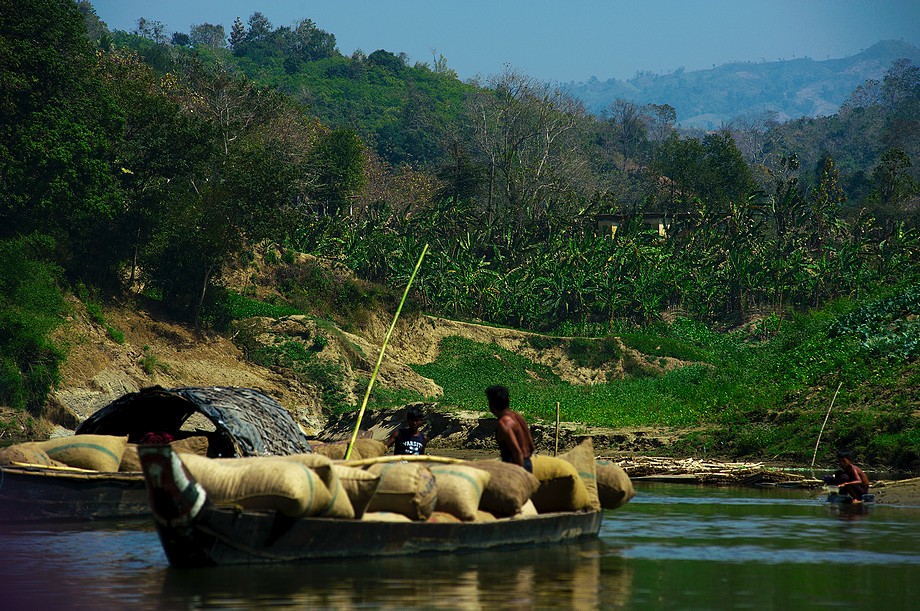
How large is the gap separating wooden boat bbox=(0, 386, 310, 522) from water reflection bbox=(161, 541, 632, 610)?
14.7 ft

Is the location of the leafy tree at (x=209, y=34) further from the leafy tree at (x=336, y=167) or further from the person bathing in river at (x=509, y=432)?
the person bathing in river at (x=509, y=432)

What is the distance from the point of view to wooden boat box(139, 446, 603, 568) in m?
10.9

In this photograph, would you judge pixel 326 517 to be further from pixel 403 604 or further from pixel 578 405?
pixel 578 405

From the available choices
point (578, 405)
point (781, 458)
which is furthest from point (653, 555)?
point (578, 405)

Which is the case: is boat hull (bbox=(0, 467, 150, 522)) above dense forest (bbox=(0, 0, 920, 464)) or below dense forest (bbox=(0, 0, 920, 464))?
below

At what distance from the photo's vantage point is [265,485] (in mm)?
11078

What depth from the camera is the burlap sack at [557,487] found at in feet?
45.3

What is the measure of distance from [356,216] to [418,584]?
179 ft

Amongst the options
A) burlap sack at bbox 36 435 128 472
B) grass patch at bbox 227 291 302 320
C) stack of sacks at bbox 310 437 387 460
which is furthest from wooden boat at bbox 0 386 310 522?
grass patch at bbox 227 291 302 320

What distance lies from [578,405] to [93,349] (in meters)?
17.2

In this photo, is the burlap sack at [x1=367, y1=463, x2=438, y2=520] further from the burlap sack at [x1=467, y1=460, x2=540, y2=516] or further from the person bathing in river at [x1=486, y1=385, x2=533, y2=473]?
the person bathing in river at [x1=486, y1=385, x2=533, y2=473]

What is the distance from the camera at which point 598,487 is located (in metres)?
14.9

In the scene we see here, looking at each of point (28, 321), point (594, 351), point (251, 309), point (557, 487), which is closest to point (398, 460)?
point (557, 487)

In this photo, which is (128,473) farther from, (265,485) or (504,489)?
(504,489)
